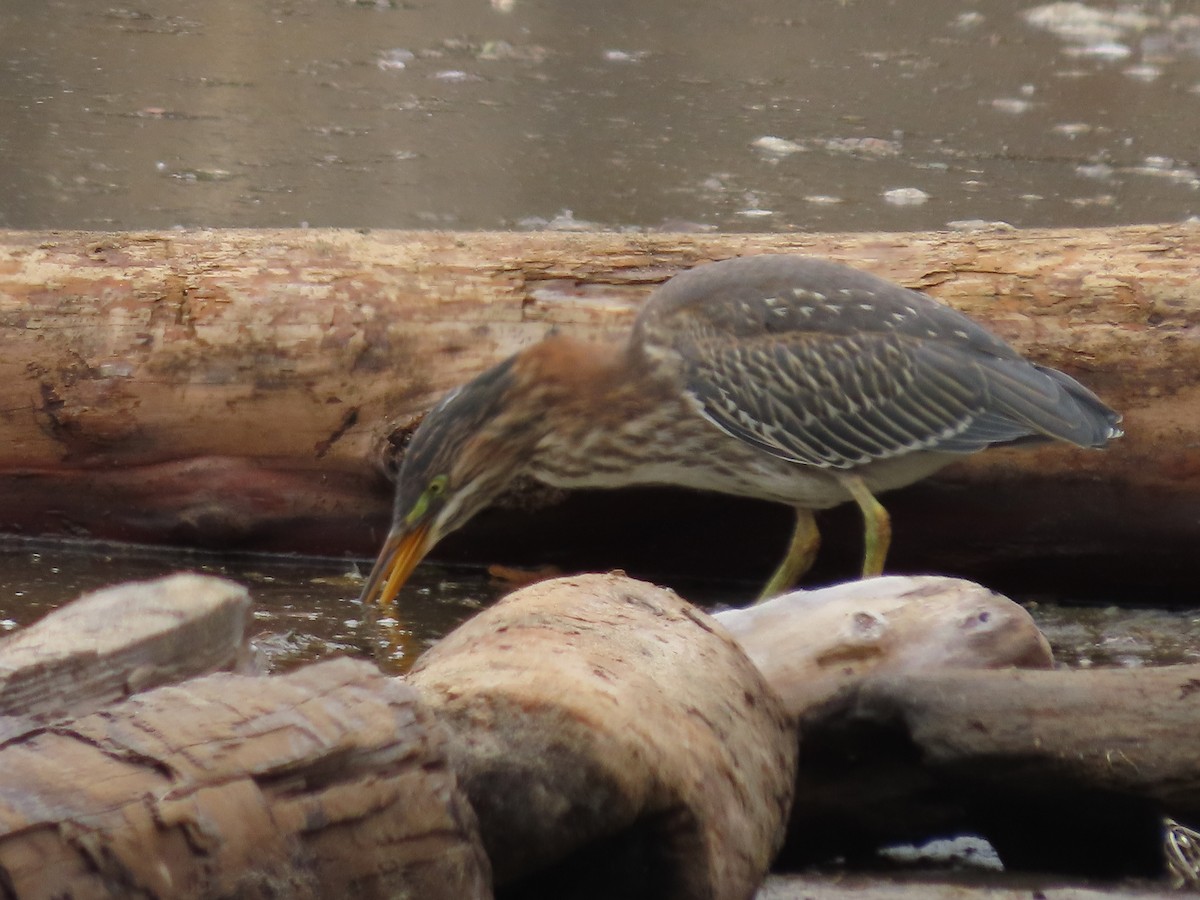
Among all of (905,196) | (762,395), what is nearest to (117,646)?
(762,395)

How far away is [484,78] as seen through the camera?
11.4m

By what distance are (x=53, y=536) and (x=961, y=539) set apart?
2.50 metres

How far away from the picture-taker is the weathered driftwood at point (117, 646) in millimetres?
2420

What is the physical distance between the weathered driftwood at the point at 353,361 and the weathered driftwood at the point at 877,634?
1.44 metres

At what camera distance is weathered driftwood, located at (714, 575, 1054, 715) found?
305 centimetres

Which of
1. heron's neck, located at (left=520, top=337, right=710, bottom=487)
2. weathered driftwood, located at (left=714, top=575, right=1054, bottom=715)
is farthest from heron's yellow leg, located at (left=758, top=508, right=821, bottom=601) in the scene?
weathered driftwood, located at (left=714, top=575, right=1054, bottom=715)

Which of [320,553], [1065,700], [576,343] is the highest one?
[576,343]

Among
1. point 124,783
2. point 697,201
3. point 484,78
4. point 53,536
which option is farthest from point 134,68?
point 124,783

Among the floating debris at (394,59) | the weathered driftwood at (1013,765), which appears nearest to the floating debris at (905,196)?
the floating debris at (394,59)

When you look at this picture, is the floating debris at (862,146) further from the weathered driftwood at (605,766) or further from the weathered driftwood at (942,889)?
the weathered driftwood at (605,766)

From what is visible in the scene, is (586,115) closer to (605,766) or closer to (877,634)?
(877,634)

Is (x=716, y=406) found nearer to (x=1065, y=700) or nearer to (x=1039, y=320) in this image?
(x=1039, y=320)

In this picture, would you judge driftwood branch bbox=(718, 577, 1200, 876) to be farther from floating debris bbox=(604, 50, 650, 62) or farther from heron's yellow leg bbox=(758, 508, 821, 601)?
floating debris bbox=(604, 50, 650, 62)

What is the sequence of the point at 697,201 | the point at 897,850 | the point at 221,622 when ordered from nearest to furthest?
the point at 221,622, the point at 897,850, the point at 697,201
